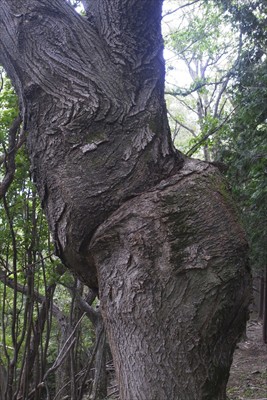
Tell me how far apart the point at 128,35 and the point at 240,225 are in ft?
3.37

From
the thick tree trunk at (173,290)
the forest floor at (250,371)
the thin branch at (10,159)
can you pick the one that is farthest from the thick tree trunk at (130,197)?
the forest floor at (250,371)

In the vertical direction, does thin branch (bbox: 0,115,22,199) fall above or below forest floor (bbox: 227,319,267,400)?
above

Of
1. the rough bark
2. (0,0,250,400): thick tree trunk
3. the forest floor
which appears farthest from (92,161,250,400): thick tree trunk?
the forest floor

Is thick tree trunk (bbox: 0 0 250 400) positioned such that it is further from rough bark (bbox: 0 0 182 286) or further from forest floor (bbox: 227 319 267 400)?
forest floor (bbox: 227 319 267 400)

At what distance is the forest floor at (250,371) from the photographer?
8.70 m

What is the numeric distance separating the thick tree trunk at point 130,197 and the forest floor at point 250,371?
Result: 552 cm

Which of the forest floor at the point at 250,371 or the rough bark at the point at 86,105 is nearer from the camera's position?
the rough bark at the point at 86,105

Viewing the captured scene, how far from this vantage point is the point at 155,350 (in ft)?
5.53

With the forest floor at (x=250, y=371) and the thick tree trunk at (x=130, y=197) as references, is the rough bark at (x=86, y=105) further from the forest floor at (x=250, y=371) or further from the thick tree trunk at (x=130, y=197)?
the forest floor at (x=250, y=371)

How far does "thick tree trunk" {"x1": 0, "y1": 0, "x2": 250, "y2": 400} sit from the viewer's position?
1.71 m

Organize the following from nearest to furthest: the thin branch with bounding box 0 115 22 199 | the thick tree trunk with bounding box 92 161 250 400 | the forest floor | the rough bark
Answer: the thick tree trunk with bounding box 92 161 250 400 < the rough bark < the thin branch with bounding box 0 115 22 199 < the forest floor

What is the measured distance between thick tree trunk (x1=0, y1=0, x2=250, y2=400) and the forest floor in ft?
18.1

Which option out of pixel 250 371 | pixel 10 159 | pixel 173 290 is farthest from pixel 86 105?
pixel 250 371

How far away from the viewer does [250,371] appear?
10.6m
